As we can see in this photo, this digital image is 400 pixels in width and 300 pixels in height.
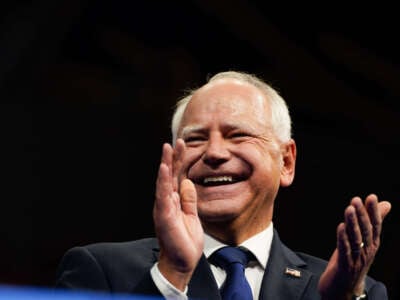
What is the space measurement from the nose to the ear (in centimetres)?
22

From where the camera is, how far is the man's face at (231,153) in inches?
62.6

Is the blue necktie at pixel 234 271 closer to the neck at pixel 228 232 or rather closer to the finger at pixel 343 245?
the neck at pixel 228 232

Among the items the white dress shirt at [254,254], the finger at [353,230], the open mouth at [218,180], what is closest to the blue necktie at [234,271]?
the white dress shirt at [254,254]

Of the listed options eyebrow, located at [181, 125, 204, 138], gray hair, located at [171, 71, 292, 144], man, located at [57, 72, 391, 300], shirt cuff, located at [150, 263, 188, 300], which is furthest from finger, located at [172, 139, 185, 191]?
gray hair, located at [171, 71, 292, 144]

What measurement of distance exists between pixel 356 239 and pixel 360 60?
6.14 ft

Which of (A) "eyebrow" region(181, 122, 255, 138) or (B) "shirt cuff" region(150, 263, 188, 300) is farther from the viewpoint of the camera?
(A) "eyebrow" region(181, 122, 255, 138)

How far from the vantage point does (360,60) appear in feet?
→ 9.86

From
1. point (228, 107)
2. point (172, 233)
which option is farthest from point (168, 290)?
point (228, 107)

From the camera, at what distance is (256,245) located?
1612 millimetres

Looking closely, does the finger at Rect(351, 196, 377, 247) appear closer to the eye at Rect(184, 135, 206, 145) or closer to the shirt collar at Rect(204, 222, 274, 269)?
the shirt collar at Rect(204, 222, 274, 269)

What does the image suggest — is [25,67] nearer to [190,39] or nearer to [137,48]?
[137,48]

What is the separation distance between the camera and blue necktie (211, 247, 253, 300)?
1.43 meters

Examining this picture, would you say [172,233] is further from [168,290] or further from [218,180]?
[218,180]

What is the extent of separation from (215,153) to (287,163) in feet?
0.93
